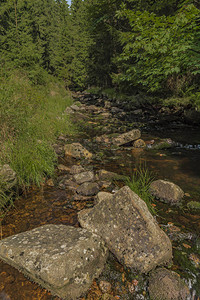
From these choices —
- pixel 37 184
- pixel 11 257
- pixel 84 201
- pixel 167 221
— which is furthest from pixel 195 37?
pixel 11 257

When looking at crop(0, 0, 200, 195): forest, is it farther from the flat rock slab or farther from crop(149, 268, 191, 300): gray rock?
crop(149, 268, 191, 300): gray rock

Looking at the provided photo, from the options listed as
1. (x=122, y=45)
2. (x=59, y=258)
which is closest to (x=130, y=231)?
(x=59, y=258)

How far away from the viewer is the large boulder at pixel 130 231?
264 cm

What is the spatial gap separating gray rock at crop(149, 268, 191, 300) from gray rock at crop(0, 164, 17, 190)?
10.0ft

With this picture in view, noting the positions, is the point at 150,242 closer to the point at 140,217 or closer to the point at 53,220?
the point at 140,217

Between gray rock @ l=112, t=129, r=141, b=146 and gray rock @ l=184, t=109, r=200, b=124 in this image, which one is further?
gray rock @ l=184, t=109, r=200, b=124

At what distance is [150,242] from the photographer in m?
2.69

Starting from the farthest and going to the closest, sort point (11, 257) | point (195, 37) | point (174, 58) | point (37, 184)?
point (174, 58), point (195, 37), point (37, 184), point (11, 257)

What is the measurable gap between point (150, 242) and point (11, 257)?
6.47 feet

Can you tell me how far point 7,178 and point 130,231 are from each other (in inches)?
103

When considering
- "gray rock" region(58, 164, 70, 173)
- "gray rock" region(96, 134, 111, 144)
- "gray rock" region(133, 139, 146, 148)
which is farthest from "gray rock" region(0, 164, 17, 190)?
"gray rock" region(133, 139, 146, 148)

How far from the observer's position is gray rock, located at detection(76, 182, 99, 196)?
4.59 metres

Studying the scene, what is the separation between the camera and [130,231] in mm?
2830

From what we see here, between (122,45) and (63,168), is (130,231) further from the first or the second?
(122,45)
